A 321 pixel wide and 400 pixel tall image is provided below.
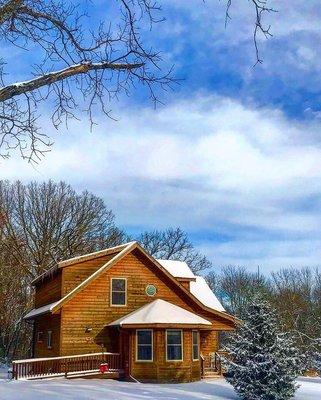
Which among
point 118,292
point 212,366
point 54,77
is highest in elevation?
point 54,77

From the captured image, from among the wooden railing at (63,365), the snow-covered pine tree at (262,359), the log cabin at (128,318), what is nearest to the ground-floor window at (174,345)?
the log cabin at (128,318)

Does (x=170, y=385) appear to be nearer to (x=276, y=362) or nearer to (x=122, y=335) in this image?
(x=122, y=335)

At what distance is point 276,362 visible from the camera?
15578 mm

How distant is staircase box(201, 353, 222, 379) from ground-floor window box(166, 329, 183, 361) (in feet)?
10.2

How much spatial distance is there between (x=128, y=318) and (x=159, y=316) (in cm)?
135

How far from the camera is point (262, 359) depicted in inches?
621

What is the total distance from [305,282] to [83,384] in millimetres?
37775

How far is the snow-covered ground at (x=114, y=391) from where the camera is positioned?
13.8 meters

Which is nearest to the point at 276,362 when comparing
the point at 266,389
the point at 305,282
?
the point at 266,389

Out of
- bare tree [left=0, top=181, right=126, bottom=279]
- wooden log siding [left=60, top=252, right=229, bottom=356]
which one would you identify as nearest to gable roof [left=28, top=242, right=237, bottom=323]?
wooden log siding [left=60, top=252, right=229, bottom=356]

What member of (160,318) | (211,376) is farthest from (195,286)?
(160,318)

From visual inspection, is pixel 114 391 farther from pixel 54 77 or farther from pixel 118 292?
pixel 54 77

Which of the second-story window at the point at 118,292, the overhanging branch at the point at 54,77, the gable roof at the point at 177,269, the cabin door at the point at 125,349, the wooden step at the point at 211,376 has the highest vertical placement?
the gable roof at the point at 177,269

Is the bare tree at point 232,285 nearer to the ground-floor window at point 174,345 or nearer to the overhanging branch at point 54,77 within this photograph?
the ground-floor window at point 174,345
